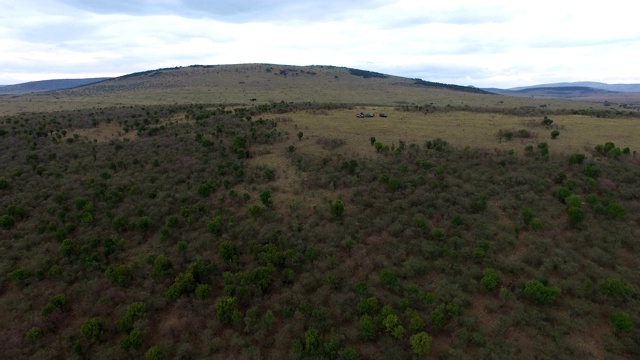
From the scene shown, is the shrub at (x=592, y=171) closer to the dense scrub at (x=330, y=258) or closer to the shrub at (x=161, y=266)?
the dense scrub at (x=330, y=258)

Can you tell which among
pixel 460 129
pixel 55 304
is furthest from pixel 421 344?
pixel 460 129

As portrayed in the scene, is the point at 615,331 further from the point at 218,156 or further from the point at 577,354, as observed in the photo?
the point at 218,156

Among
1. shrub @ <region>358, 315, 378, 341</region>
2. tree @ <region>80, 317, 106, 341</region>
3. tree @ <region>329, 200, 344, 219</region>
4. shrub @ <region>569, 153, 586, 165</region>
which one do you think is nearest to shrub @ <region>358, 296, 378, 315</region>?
shrub @ <region>358, 315, 378, 341</region>

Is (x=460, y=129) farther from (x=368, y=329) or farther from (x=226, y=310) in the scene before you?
(x=226, y=310)

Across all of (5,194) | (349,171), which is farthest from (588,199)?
(5,194)

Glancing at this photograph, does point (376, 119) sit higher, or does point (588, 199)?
point (376, 119)
